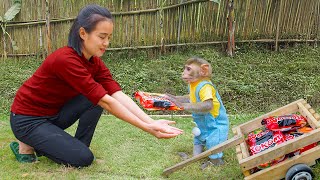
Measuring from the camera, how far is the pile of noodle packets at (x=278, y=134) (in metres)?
3.40

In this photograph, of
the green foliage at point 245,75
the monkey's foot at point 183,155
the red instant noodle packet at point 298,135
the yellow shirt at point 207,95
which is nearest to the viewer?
the red instant noodle packet at point 298,135

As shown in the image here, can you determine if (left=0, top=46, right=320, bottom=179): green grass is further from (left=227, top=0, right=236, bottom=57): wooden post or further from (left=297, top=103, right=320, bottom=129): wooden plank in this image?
(left=297, top=103, right=320, bottom=129): wooden plank

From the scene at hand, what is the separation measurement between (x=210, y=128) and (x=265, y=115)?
536 mm

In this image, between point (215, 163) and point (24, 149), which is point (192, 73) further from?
point (24, 149)

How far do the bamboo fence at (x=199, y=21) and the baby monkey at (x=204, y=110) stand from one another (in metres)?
4.09

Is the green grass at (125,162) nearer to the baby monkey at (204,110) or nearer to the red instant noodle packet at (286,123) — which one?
the baby monkey at (204,110)

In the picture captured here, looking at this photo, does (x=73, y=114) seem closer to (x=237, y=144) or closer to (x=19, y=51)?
(x=237, y=144)

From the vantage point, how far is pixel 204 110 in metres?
3.92

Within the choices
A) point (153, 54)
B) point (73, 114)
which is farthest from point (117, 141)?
point (153, 54)

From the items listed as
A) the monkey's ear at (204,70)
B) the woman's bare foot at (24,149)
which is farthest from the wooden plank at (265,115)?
the woman's bare foot at (24,149)

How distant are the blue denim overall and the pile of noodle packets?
1.32 feet

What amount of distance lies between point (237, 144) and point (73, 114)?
5.16 ft

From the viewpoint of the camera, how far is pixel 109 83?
13.1 feet

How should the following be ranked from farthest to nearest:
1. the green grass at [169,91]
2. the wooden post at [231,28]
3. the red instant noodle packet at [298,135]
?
the wooden post at [231,28], the green grass at [169,91], the red instant noodle packet at [298,135]
